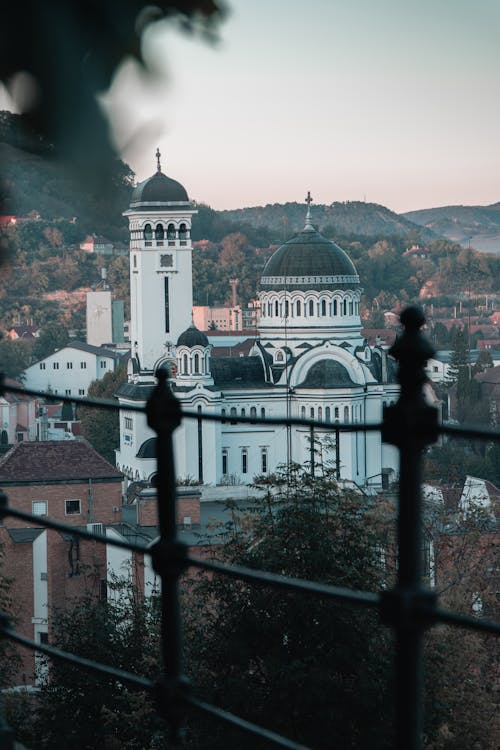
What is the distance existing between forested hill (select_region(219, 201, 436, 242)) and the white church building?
165 feet

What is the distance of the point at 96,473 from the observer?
19219mm

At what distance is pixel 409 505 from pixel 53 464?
18.2m

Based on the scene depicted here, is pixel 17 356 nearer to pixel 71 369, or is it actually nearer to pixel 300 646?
pixel 71 369

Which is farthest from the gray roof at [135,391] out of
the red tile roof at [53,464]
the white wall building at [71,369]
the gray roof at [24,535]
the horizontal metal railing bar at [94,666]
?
the horizontal metal railing bar at [94,666]

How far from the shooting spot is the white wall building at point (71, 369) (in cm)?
4706

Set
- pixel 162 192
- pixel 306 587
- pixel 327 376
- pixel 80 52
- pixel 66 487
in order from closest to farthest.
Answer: pixel 80 52, pixel 306 587, pixel 66 487, pixel 327 376, pixel 162 192

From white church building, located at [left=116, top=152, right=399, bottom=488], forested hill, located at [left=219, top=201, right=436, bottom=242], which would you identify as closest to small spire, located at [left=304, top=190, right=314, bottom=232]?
white church building, located at [left=116, top=152, right=399, bottom=488]

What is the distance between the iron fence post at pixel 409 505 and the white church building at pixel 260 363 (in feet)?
92.9

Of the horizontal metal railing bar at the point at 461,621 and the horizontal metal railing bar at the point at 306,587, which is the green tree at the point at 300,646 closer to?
the horizontal metal railing bar at the point at 306,587

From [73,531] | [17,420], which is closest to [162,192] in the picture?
[17,420]

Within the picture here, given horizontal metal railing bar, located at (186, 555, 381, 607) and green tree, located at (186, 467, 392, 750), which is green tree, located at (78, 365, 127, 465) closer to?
green tree, located at (186, 467, 392, 750)

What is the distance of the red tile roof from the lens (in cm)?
1917

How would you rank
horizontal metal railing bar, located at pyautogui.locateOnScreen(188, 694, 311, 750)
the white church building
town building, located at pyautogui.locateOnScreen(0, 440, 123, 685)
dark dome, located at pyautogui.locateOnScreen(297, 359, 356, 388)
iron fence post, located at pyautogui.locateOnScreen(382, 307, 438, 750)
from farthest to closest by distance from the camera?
1. dark dome, located at pyautogui.locateOnScreen(297, 359, 356, 388)
2. the white church building
3. town building, located at pyautogui.locateOnScreen(0, 440, 123, 685)
4. horizontal metal railing bar, located at pyautogui.locateOnScreen(188, 694, 311, 750)
5. iron fence post, located at pyautogui.locateOnScreen(382, 307, 438, 750)

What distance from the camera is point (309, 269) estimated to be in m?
32.8
